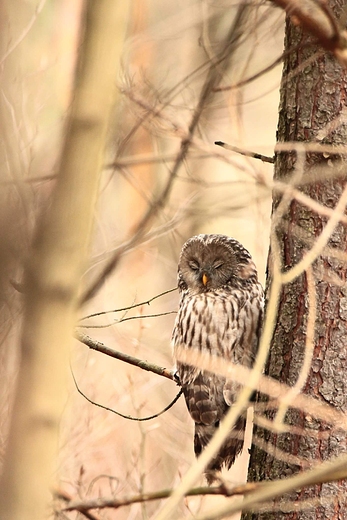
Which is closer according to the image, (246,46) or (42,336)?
(42,336)

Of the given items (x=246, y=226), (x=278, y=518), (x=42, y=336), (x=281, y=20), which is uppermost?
(x=246, y=226)

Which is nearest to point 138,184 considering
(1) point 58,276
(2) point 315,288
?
(2) point 315,288

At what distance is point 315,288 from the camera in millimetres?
3357

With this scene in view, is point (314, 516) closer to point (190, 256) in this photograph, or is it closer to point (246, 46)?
point (190, 256)

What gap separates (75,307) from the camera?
5.40ft

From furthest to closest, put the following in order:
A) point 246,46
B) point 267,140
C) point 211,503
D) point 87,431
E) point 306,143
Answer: point 267,140 → point 211,503 → point 87,431 → point 246,46 → point 306,143

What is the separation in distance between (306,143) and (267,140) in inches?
353

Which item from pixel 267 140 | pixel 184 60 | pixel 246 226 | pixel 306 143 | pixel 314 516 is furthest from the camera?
pixel 267 140

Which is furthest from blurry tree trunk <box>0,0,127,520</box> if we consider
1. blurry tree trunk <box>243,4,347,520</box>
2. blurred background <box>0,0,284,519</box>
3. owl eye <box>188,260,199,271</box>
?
owl eye <box>188,260,199,271</box>

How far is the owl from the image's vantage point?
181 inches

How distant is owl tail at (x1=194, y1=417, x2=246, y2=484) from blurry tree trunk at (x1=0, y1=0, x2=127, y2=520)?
3.04m

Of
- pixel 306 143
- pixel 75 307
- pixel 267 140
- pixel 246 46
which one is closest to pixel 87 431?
pixel 246 46

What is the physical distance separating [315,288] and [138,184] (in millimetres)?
2009

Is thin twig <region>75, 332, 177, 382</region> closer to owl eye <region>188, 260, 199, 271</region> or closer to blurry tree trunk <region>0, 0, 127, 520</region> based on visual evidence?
owl eye <region>188, 260, 199, 271</region>
